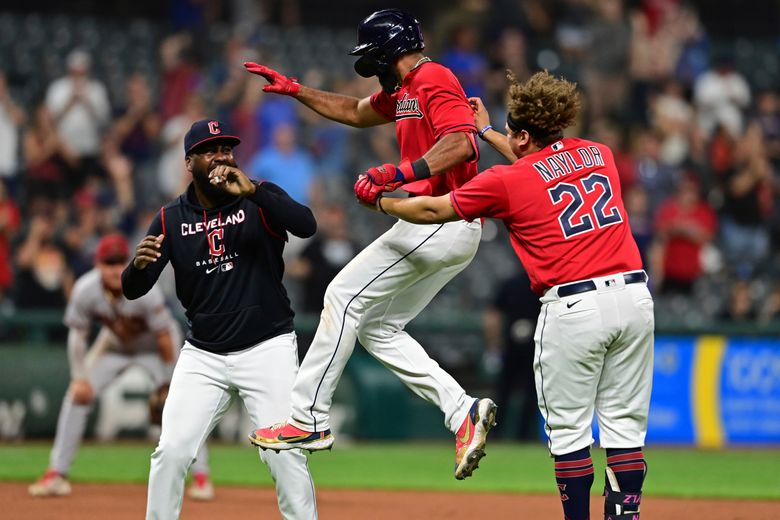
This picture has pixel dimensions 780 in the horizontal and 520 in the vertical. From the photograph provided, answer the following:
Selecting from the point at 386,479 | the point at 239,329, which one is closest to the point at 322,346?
the point at 239,329

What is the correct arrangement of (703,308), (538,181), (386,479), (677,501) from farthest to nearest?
1. (703,308)
2. (386,479)
3. (677,501)
4. (538,181)

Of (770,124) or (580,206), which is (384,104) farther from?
(770,124)

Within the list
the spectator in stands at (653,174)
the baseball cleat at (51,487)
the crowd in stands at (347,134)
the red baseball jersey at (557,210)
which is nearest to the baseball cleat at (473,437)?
the red baseball jersey at (557,210)

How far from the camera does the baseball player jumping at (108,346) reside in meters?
10.1

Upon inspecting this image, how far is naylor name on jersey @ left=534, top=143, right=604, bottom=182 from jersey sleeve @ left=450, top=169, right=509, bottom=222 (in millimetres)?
240

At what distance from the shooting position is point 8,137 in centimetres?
1525

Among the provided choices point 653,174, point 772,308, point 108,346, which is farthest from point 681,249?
point 108,346

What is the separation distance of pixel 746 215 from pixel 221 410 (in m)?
12.0

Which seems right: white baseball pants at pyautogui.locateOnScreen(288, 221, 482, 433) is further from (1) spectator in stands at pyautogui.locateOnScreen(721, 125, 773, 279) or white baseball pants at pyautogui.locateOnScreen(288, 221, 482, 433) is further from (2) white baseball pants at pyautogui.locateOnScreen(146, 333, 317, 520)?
(1) spectator in stands at pyautogui.locateOnScreen(721, 125, 773, 279)

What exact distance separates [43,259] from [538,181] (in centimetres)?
908

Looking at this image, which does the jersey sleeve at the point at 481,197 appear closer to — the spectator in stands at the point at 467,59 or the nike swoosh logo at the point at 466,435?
the nike swoosh logo at the point at 466,435

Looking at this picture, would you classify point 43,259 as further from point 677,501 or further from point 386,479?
point 677,501

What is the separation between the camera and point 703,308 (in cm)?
1658

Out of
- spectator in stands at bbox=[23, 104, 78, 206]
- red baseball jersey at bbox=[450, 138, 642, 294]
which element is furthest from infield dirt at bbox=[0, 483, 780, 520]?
spectator in stands at bbox=[23, 104, 78, 206]
